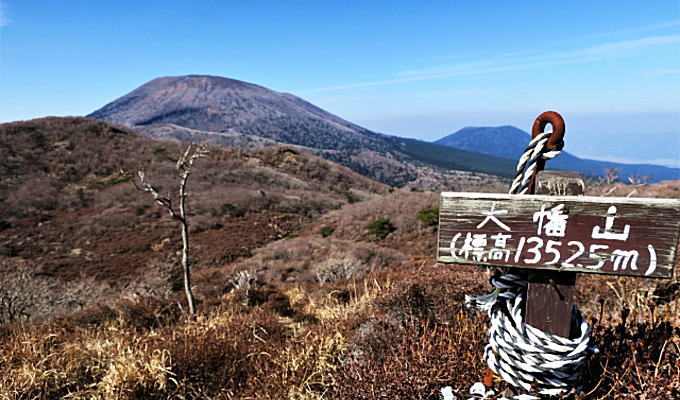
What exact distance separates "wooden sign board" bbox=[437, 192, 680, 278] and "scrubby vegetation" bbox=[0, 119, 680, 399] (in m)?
0.45

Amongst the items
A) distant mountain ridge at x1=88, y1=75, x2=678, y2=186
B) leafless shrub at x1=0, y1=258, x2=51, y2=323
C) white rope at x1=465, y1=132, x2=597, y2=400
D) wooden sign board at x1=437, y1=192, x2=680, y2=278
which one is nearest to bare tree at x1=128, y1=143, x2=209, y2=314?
leafless shrub at x1=0, y1=258, x2=51, y2=323

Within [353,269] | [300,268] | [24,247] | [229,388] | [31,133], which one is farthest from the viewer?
[31,133]

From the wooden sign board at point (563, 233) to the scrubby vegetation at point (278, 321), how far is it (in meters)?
0.45

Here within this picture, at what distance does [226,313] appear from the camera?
4879 mm

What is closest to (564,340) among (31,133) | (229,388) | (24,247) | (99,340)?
(229,388)

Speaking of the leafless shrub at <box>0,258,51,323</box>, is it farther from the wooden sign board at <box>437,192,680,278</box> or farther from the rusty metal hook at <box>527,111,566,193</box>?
the rusty metal hook at <box>527,111,566,193</box>

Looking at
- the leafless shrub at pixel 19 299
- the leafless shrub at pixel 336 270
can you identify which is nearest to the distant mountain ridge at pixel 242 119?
the leafless shrub at pixel 336 270

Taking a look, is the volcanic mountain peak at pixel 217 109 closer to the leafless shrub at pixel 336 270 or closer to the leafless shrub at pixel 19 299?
the leafless shrub at pixel 336 270

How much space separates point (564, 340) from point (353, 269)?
23.2 feet

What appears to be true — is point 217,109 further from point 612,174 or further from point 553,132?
point 553,132

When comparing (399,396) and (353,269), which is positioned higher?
(399,396)

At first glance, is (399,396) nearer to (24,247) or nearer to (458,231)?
(458,231)

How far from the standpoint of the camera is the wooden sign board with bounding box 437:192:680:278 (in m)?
1.43

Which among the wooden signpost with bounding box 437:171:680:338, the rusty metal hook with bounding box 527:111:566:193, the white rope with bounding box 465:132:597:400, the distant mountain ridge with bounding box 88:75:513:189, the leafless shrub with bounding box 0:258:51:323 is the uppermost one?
the distant mountain ridge with bounding box 88:75:513:189
